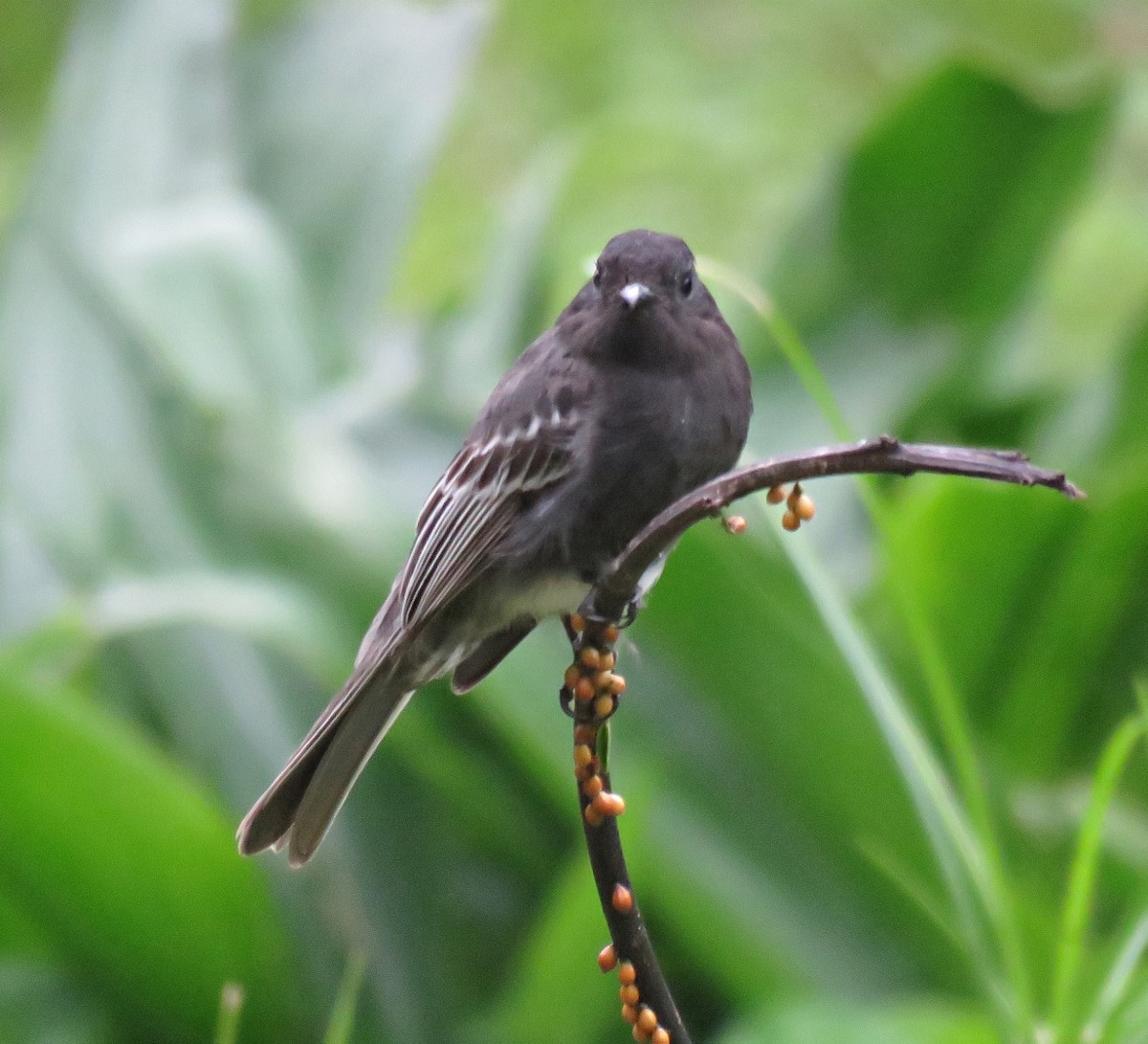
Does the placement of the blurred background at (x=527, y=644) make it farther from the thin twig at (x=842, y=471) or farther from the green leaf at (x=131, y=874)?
the thin twig at (x=842, y=471)

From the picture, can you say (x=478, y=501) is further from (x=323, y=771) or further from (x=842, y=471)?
(x=842, y=471)

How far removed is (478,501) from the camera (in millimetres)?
1956

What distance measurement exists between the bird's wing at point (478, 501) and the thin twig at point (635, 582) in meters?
0.35

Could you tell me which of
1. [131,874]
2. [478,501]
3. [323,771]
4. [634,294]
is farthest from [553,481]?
[131,874]

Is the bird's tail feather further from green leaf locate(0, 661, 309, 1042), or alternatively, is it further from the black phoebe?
green leaf locate(0, 661, 309, 1042)

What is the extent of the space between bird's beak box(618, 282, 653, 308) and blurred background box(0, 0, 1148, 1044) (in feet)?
1.00

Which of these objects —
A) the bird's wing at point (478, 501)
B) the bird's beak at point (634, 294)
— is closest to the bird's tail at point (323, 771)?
the bird's wing at point (478, 501)

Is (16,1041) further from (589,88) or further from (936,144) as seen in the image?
(589,88)

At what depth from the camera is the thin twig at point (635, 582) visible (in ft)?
3.74

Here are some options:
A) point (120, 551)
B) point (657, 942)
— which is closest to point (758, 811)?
point (657, 942)

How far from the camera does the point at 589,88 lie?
16.4ft

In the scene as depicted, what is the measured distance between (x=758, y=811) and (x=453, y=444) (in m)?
0.84

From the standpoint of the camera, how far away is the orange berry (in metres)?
1.52

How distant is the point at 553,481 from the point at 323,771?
0.42 m
